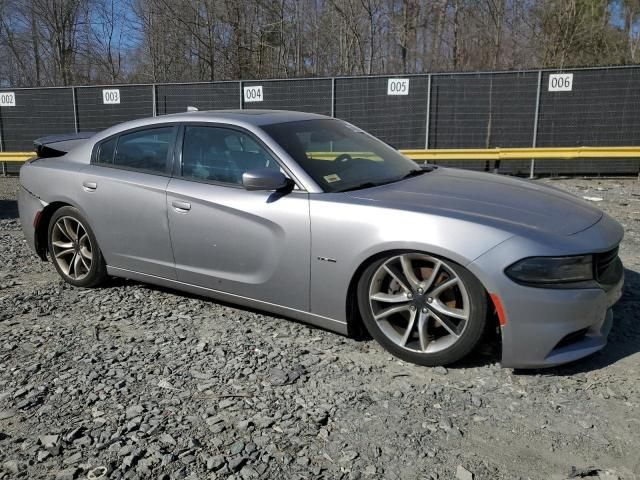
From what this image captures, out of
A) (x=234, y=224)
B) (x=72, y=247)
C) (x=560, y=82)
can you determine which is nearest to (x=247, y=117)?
(x=234, y=224)

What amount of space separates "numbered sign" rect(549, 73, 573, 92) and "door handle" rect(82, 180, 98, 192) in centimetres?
1036

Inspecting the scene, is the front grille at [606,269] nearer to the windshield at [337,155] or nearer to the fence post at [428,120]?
the windshield at [337,155]

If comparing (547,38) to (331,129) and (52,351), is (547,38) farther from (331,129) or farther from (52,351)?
(52,351)

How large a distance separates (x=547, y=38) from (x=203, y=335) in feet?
67.0

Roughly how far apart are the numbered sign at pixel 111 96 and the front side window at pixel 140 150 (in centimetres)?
1029

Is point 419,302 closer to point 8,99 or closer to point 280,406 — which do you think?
point 280,406

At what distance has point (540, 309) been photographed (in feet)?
10.4

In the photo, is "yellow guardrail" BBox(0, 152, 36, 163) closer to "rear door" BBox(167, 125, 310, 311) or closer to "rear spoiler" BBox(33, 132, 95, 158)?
"rear spoiler" BBox(33, 132, 95, 158)

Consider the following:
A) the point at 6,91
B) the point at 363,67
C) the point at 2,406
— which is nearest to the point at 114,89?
the point at 6,91

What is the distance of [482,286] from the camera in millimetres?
3271

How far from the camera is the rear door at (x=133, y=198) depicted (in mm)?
4484

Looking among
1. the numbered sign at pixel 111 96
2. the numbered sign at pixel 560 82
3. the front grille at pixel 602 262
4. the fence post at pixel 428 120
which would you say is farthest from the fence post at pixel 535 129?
the numbered sign at pixel 111 96

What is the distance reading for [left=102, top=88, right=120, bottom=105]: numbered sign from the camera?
14453mm


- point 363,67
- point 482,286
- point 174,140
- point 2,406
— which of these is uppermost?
point 363,67
